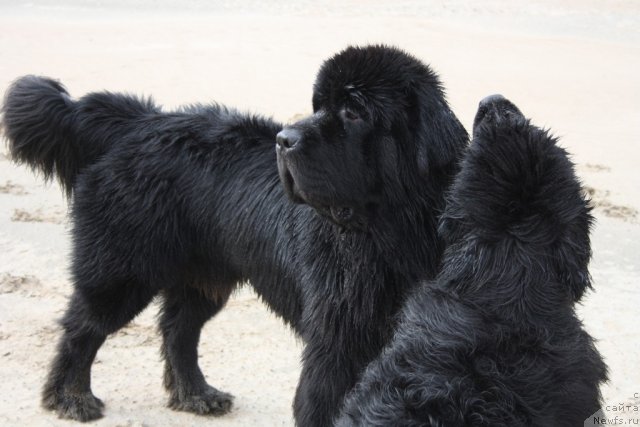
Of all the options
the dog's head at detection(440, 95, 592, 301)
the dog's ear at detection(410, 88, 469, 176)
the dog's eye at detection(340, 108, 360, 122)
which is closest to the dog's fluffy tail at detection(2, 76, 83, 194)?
the dog's eye at detection(340, 108, 360, 122)

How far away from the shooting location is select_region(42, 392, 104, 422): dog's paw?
408 cm

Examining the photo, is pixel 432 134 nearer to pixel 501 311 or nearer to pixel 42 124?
pixel 501 311

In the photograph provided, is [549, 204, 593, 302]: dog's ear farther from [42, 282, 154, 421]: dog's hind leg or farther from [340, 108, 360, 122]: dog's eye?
[42, 282, 154, 421]: dog's hind leg

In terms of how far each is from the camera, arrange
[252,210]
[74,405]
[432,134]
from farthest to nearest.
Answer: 1. [74,405]
2. [252,210]
3. [432,134]

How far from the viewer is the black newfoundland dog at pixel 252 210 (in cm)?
306

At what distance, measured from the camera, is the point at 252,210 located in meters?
3.70

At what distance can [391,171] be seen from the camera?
305cm

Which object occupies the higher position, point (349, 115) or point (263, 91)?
point (349, 115)

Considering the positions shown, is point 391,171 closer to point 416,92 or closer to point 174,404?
point 416,92

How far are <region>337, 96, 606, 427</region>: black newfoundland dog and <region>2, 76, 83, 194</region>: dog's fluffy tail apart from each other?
2141mm

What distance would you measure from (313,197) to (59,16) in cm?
1294

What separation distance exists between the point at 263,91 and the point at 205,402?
20.0ft

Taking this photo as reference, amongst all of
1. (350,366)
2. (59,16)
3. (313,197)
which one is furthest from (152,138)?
(59,16)

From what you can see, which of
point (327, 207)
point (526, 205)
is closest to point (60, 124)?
point (327, 207)
